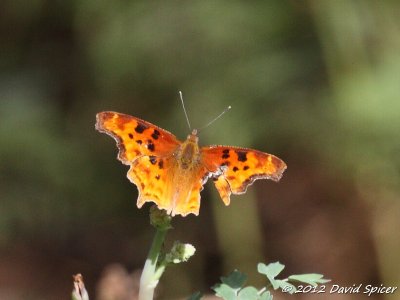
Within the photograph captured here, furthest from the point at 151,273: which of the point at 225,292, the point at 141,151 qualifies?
the point at 141,151

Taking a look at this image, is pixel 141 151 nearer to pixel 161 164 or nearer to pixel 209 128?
pixel 161 164

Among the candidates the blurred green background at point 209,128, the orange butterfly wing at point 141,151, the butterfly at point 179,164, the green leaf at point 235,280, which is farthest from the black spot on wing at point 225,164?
the blurred green background at point 209,128

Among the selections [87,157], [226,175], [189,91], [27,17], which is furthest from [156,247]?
[27,17]

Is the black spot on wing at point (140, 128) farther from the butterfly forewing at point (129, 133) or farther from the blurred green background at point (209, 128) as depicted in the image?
the blurred green background at point (209, 128)

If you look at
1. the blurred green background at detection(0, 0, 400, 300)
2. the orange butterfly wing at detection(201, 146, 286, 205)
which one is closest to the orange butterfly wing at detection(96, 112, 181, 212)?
the orange butterfly wing at detection(201, 146, 286, 205)

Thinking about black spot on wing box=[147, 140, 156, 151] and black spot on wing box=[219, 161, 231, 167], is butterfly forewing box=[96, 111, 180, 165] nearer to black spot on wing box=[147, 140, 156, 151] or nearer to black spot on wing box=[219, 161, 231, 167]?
black spot on wing box=[147, 140, 156, 151]
